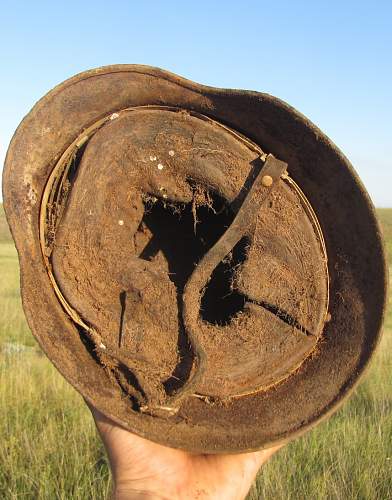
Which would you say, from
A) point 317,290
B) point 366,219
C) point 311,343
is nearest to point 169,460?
point 311,343

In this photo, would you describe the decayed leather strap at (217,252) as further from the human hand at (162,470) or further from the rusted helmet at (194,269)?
the human hand at (162,470)

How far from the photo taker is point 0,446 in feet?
13.8

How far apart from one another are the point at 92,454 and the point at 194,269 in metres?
2.72

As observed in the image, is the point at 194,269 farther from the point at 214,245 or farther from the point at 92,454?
the point at 92,454

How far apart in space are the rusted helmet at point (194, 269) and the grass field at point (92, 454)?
183 centimetres

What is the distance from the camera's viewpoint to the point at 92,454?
4.16 meters

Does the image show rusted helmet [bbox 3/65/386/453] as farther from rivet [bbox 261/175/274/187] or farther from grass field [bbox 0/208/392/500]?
grass field [bbox 0/208/392/500]

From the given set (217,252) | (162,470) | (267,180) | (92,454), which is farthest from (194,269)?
(92,454)

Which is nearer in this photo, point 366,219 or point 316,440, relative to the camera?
point 366,219

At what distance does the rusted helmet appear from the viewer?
1.94 meters

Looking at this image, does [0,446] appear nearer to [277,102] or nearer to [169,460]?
[169,460]

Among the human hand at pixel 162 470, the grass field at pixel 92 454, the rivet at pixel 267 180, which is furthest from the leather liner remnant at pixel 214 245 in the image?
the grass field at pixel 92 454

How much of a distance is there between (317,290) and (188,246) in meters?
0.64

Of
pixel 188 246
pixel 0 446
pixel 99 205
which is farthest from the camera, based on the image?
pixel 0 446
